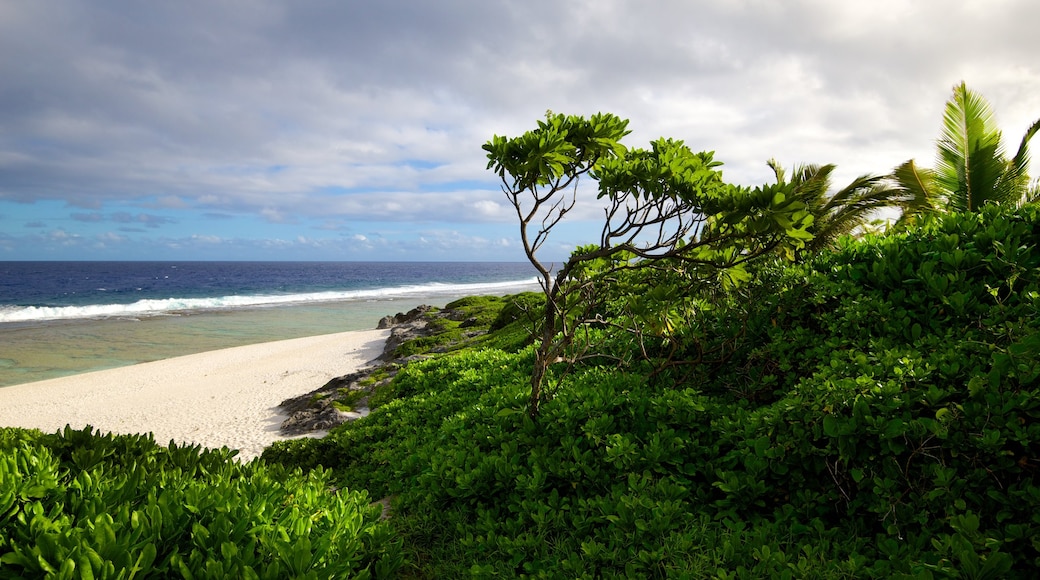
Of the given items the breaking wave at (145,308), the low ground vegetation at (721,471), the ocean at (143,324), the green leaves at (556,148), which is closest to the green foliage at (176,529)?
the low ground vegetation at (721,471)

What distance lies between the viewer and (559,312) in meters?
4.76

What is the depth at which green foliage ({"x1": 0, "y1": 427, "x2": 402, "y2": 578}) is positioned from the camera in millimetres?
2230

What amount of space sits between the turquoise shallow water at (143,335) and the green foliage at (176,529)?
23668mm

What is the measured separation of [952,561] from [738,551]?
1018mm

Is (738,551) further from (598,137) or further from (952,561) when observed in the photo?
(598,137)

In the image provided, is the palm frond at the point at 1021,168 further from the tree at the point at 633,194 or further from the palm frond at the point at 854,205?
the tree at the point at 633,194

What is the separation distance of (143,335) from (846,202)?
35234mm

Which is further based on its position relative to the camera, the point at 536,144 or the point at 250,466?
the point at 536,144

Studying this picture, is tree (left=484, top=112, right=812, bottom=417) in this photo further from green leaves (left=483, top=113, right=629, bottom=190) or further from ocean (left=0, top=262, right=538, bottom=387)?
ocean (left=0, top=262, right=538, bottom=387)

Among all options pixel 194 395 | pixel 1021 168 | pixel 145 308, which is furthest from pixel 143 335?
pixel 1021 168

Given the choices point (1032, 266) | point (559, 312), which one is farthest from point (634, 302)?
point (1032, 266)

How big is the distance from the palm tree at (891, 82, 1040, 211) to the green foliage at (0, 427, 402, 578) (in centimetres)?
1334

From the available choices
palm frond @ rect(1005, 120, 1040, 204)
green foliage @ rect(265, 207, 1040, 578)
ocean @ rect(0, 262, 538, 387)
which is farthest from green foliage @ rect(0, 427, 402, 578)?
ocean @ rect(0, 262, 538, 387)

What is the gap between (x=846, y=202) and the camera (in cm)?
1337
